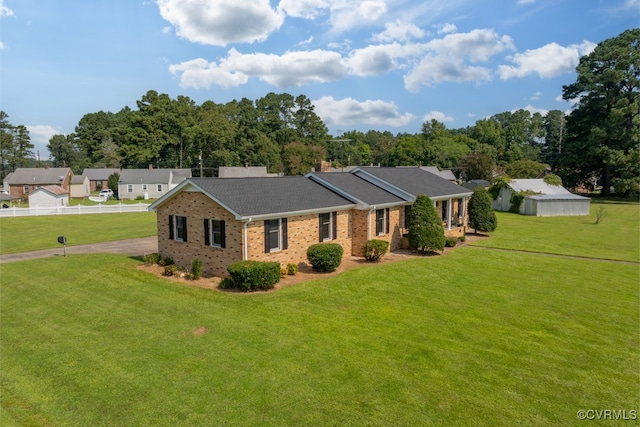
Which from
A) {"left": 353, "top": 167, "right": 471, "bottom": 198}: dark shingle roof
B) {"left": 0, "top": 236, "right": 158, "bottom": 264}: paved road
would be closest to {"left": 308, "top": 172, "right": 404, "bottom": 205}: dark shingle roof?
{"left": 353, "top": 167, "right": 471, "bottom": 198}: dark shingle roof

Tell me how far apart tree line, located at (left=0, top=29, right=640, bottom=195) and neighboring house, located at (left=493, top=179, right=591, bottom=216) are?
56.0 feet

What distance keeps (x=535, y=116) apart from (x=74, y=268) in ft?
475

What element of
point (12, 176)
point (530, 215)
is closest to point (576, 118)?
point (530, 215)

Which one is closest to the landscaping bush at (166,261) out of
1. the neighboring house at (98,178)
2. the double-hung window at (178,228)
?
the double-hung window at (178,228)

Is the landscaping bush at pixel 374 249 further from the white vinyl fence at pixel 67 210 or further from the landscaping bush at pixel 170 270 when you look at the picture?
the white vinyl fence at pixel 67 210

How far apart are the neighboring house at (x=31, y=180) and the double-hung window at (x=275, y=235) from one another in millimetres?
64996

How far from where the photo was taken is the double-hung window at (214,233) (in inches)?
667

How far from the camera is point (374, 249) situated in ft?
65.7

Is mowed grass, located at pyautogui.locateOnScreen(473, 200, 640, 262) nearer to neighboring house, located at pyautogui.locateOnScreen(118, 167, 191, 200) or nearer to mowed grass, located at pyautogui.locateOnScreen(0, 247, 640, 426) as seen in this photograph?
mowed grass, located at pyautogui.locateOnScreen(0, 247, 640, 426)

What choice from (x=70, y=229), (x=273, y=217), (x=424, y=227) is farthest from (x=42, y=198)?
(x=424, y=227)

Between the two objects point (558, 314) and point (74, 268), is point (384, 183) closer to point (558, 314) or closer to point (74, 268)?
point (558, 314)

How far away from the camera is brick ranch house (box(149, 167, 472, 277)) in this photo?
16.7 m

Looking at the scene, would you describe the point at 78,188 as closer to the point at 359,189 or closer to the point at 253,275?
the point at 359,189

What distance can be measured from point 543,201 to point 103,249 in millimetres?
40435
